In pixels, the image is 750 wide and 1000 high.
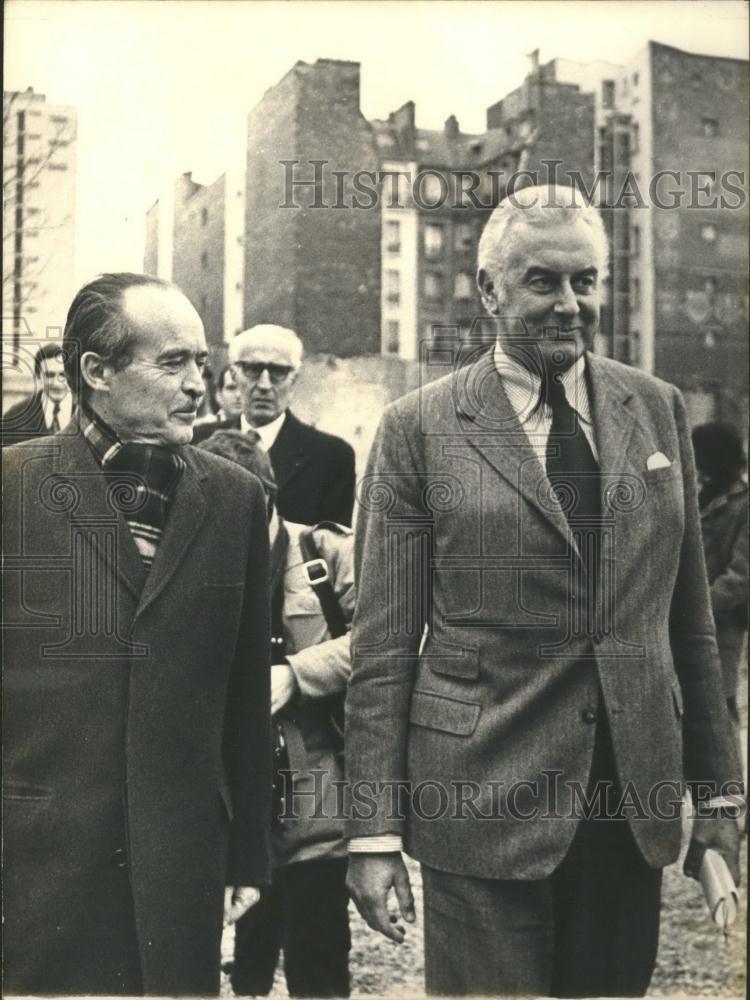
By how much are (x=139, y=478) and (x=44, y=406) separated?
387 mm

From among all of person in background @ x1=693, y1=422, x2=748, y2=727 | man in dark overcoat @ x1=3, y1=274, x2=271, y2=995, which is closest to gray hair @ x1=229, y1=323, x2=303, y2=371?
man in dark overcoat @ x1=3, y1=274, x2=271, y2=995

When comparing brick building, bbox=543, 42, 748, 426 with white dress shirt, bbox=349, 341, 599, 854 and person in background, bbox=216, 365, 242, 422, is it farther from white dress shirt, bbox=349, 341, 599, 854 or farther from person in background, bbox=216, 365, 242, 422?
person in background, bbox=216, 365, 242, 422

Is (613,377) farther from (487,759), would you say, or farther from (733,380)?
(487,759)

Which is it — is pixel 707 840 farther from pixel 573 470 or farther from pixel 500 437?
pixel 500 437

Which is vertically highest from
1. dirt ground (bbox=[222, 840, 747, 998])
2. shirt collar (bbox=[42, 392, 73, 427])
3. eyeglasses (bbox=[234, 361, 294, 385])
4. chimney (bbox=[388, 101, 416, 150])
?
chimney (bbox=[388, 101, 416, 150])

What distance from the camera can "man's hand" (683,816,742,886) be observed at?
3.46 meters

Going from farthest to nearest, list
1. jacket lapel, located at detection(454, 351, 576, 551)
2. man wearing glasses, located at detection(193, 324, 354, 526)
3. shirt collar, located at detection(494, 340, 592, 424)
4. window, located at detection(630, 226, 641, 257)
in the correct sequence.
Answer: window, located at detection(630, 226, 641, 257)
man wearing glasses, located at detection(193, 324, 354, 526)
shirt collar, located at detection(494, 340, 592, 424)
jacket lapel, located at detection(454, 351, 576, 551)

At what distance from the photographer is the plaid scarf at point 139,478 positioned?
11.3 ft

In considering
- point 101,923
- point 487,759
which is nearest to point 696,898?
point 487,759

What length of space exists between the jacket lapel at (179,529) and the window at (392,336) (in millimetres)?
707

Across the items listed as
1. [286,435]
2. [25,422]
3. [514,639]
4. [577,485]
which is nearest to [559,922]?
[514,639]

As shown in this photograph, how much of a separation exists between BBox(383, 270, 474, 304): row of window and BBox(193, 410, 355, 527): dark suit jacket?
528 mm

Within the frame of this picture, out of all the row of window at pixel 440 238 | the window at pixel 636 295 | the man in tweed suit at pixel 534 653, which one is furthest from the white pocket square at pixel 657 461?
the row of window at pixel 440 238

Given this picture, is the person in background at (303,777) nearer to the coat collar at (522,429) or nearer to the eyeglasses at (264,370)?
the eyeglasses at (264,370)
